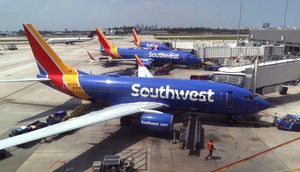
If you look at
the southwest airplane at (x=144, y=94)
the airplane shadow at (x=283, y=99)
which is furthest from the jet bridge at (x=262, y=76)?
the southwest airplane at (x=144, y=94)

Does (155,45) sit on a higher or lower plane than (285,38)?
lower

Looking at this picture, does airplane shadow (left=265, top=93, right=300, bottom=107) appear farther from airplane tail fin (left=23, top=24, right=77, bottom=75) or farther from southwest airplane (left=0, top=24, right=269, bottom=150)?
airplane tail fin (left=23, top=24, right=77, bottom=75)

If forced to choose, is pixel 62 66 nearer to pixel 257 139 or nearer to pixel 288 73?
pixel 257 139

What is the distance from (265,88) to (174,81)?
515 inches

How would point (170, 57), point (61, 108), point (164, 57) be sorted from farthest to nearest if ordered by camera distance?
point (164, 57) < point (170, 57) < point (61, 108)

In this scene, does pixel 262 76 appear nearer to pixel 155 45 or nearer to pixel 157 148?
pixel 157 148

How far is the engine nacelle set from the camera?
20828mm

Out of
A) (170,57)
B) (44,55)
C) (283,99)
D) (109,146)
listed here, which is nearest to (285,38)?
(170,57)

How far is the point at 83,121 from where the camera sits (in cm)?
1922

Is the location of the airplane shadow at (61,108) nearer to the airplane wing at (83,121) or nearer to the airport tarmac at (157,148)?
the airport tarmac at (157,148)

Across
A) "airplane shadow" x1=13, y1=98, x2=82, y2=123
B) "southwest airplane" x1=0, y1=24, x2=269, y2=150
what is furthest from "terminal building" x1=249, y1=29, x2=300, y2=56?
"airplane shadow" x1=13, y1=98, x2=82, y2=123

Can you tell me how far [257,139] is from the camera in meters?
21.4

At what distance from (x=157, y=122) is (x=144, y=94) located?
4.50 m

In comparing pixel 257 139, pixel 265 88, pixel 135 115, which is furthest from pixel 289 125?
pixel 135 115
